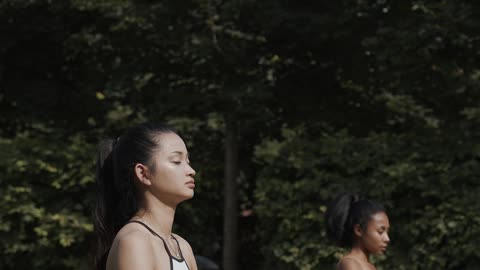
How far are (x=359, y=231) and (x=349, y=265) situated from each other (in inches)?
11.1

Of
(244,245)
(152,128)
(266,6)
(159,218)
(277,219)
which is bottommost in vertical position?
(244,245)

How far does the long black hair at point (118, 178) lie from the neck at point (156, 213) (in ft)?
0.13

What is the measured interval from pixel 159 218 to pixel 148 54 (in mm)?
8642

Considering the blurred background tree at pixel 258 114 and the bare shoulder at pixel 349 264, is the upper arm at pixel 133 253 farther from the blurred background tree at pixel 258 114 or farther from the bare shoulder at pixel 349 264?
the blurred background tree at pixel 258 114

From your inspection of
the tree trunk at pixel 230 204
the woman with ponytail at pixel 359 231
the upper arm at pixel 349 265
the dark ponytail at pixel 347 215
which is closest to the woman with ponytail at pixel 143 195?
the upper arm at pixel 349 265

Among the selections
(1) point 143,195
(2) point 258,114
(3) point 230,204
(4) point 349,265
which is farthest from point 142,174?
(3) point 230,204

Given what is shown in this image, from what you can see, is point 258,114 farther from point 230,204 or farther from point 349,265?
point 349,265

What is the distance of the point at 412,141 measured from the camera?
32.4ft

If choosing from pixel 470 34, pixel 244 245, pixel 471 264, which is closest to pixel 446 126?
pixel 470 34

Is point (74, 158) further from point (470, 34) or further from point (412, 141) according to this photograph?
point (470, 34)

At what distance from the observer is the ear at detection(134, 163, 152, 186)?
313 cm

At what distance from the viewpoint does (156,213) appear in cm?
314

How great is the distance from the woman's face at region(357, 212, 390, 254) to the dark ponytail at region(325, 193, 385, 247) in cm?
3

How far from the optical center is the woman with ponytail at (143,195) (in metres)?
3.03
